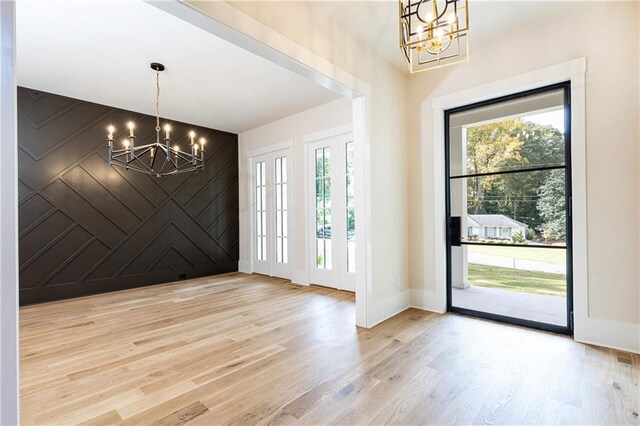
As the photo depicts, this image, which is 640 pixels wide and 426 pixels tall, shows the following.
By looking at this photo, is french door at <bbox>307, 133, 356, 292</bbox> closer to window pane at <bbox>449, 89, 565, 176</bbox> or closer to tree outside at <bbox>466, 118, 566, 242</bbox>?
window pane at <bbox>449, 89, 565, 176</bbox>

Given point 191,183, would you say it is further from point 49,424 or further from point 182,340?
point 49,424

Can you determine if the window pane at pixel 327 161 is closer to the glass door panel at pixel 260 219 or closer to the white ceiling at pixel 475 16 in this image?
the glass door panel at pixel 260 219

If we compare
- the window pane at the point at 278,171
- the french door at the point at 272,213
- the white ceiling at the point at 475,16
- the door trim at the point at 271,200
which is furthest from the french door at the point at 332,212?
the white ceiling at the point at 475,16

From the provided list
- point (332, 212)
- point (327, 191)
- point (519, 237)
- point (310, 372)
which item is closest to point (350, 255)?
point (332, 212)

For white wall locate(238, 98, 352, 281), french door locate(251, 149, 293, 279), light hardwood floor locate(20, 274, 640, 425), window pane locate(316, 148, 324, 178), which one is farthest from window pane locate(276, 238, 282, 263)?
light hardwood floor locate(20, 274, 640, 425)

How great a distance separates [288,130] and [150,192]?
258 cm

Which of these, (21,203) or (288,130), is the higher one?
(288,130)

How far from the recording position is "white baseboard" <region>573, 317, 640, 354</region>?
243 centimetres

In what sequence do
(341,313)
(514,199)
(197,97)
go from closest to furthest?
1. (514,199)
2. (341,313)
3. (197,97)

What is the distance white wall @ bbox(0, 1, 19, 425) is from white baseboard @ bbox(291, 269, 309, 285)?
4079 millimetres

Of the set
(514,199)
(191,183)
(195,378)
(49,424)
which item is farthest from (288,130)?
(49,424)

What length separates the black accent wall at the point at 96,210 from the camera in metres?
4.14

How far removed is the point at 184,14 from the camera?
1766 mm

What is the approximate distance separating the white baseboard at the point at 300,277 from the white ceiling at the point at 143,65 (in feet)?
8.86
